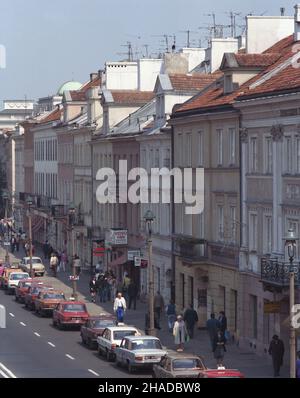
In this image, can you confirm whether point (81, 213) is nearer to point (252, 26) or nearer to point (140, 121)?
point (140, 121)

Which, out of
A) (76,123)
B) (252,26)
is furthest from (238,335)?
(76,123)

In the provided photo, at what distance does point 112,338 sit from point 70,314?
34.1 ft

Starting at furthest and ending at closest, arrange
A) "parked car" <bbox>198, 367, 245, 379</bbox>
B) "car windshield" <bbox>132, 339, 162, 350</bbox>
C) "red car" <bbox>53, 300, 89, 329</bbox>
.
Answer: "red car" <bbox>53, 300, 89, 329</bbox> < "car windshield" <bbox>132, 339, 162, 350</bbox> < "parked car" <bbox>198, 367, 245, 379</bbox>

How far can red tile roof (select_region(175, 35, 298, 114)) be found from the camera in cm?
5350

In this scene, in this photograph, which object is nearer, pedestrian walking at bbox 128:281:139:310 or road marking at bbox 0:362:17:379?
road marking at bbox 0:362:17:379

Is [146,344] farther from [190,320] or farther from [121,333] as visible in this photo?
[190,320]

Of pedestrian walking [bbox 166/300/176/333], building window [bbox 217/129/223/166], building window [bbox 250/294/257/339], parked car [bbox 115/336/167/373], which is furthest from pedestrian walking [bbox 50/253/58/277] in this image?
parked car [bbox 115/336/167/373]

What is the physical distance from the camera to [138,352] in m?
43.3

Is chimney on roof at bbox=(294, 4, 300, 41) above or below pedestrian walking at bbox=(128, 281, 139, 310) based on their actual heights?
above

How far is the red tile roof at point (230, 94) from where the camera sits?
5350cm

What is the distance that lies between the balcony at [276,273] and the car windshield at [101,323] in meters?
6.58

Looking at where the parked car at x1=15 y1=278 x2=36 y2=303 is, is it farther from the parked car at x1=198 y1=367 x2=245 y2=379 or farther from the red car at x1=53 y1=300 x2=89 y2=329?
the parked car at x1=198 y1=367 x2=245 y2=379

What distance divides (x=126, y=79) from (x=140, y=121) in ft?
47.6

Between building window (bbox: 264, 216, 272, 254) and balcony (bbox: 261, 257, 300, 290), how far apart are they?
1381 mm
